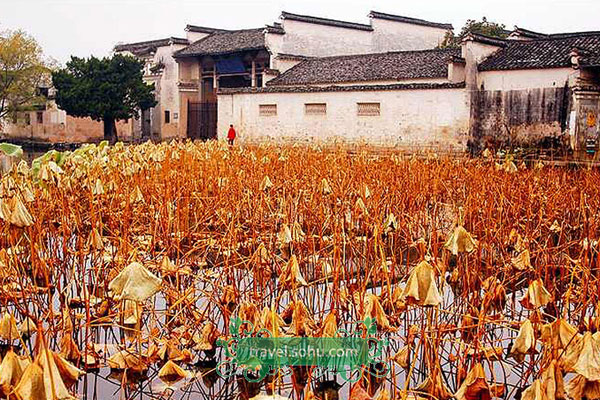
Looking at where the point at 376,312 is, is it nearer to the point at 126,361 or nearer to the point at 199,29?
the point at 126,361

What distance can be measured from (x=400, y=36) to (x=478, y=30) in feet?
14.4

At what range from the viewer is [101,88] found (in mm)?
23516

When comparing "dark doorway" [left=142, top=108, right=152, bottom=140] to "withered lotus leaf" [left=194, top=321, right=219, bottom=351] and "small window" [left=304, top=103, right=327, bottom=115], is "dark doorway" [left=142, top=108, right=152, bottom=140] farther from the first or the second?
"withered lotus leaf" [left=194, top=321, right=219, bottom=351]

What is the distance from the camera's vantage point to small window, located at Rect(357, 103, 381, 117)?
18.2 meters

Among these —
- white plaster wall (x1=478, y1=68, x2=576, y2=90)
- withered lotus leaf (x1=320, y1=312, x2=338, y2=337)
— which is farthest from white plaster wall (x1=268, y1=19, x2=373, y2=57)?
withered lotus leaf (x1=320, y1=312, x2=338, y2=337)

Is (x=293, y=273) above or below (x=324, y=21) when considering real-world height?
below

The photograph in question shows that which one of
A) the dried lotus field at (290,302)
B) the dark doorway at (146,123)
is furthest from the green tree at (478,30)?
the dried lotus field at (290,302)

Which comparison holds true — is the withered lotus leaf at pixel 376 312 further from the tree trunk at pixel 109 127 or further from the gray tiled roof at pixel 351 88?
the tree trunk at pixel 109 127

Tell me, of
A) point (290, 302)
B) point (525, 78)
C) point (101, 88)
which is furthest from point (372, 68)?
point (290, 302)

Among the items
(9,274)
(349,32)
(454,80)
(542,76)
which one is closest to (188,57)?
(349,32)

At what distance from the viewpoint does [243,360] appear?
11.9 ft

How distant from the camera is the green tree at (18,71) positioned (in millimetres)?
25312

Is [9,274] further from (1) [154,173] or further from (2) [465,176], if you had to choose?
(2) [465,176]

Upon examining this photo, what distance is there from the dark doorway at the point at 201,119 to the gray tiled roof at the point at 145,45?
2.45 metres
